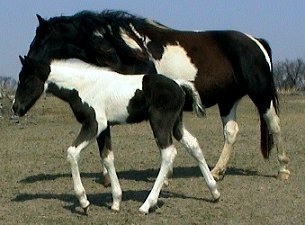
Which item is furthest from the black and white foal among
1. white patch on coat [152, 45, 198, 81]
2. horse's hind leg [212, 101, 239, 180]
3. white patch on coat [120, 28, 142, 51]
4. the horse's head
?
horse's hind leg [212, 101, 239, 180]

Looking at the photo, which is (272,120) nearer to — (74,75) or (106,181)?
(106,181)

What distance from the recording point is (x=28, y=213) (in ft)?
22.2

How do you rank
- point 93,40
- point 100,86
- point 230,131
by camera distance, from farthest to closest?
point 230,131 → point 93,40 → point 100,86

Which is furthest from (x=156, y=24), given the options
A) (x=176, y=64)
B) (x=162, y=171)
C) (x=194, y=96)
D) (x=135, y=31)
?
(x=162, y=171)

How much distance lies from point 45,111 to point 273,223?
21330 millimetres

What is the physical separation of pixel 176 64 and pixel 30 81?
2.51 meters

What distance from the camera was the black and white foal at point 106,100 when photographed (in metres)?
6.50

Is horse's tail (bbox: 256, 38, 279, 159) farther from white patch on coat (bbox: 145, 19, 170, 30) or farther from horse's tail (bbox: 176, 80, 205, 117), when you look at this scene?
horse's tail (bbox: 176, 80, 205, 117)

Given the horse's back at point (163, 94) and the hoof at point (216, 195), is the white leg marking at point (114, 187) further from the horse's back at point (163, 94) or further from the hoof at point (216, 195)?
the hoof at point (216, 195)

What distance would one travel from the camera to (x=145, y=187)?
838 centimetres

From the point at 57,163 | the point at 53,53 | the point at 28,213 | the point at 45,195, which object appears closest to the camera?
the point at 28,213

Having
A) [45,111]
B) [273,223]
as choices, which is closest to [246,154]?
[273,223]

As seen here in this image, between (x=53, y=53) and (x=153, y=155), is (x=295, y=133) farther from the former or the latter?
(x=53, y=53)

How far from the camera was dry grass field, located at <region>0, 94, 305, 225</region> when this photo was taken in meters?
6.55
